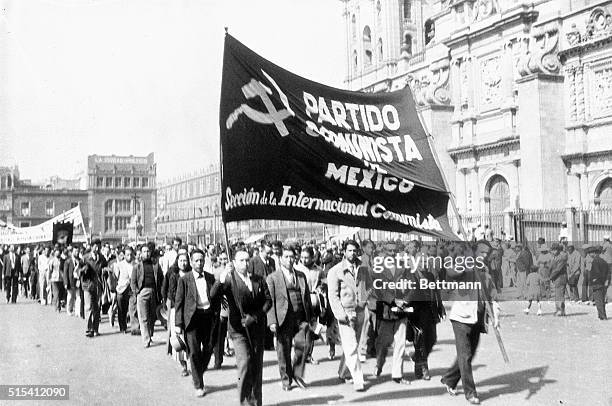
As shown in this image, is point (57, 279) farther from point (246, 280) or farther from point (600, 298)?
point (600, 298)

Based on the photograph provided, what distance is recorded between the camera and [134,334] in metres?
12.6

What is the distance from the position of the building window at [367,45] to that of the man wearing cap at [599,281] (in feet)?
132

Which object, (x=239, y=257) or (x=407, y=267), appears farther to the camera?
(x=407, y=267)

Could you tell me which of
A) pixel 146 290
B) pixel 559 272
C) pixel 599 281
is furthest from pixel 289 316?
pixel 559 272

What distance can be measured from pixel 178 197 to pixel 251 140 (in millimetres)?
105917

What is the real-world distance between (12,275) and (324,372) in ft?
48.1

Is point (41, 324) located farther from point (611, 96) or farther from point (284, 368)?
point (611, 96)

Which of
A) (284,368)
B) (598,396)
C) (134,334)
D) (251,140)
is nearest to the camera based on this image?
(251,140)

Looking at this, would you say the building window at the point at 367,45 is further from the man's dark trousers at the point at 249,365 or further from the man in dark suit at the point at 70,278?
the man's dark trousers at the point at 249,365

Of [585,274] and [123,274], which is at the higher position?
[123,274]

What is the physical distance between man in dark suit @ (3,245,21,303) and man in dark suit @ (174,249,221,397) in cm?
1404

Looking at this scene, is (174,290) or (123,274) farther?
(123,274)

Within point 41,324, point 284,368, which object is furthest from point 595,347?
point 41,324

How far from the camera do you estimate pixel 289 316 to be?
7.82 meters
